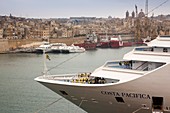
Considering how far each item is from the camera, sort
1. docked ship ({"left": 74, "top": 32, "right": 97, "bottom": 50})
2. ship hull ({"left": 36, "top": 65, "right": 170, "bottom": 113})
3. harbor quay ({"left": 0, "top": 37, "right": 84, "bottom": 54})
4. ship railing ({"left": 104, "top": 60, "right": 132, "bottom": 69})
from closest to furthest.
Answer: ship hull ({"left": 36, "top": 65, "right": 170, "bottom": 113}) < ship railing ({"left": 104, "top": 60, "right": 132, "bottom": 69}) < harbor quay ({"left": 0, "top": 37, "right": 84, "bottom": 54}) < docked ship ({"left": 74, "top": 32, "right": 97, "bottom": 50})

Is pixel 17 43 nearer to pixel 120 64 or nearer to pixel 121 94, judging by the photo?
pixel 120 64

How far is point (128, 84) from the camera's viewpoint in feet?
25.9

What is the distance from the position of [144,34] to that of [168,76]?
6767 cm

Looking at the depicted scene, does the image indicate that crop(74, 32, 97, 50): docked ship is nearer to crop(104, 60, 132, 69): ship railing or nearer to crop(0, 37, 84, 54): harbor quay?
crop(0, 37, 84, 54): harbor quay

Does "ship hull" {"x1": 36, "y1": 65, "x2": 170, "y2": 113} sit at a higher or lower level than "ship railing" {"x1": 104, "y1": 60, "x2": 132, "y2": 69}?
lower

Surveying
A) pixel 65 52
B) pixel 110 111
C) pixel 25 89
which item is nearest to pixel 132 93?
pixel 110 111

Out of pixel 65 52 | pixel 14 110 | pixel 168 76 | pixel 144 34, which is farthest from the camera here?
pixel 144 34

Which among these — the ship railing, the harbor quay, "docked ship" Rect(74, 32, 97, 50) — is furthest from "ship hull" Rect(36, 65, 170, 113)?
"docked ship" Rect(74, 32, 97, 50)

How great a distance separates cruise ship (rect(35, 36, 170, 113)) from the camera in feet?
25.3

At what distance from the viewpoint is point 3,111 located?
13852 mm

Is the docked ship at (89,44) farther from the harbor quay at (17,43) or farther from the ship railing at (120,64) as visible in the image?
the ship railing at (120,64)

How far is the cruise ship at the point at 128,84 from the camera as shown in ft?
25.3

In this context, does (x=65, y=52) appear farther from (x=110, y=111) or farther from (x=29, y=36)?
(x=110, y=111)

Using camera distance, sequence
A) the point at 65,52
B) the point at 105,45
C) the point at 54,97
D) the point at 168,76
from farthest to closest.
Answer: the point at 105,45
the point at 65,52
the point at 54,97
the point at 168,76
